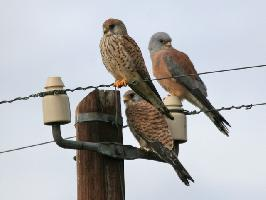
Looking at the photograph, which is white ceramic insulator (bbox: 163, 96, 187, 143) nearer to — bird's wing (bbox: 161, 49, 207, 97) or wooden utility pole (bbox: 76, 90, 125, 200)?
wooden utility pole (bbox: 76, 90, 125, 200)

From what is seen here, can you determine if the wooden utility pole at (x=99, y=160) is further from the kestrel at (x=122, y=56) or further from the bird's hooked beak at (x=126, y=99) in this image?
the bird's hooked beak at (x=126, y=99)

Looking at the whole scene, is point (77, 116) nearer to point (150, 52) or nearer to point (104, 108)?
point (104, 108)

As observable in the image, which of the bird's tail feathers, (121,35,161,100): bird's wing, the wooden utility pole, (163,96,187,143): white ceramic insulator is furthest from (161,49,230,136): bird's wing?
the wooden utility pole

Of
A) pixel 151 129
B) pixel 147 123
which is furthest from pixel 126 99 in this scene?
pixel 151 129

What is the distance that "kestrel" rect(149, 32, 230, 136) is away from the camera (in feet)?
36.2

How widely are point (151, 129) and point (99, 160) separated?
1.93 meters

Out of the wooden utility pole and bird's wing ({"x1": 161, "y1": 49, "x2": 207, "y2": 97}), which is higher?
bird's wing ({"x1": 161, "y1": 49, "x2": 207, "y2": 97})

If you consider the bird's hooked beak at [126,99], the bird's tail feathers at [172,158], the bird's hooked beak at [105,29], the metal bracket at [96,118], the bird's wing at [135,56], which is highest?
the bird's hooked beak at [105,29]

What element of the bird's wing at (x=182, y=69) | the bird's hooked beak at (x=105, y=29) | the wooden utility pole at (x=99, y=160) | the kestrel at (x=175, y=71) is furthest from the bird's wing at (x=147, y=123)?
the bird's wing at (x=182, y=69)

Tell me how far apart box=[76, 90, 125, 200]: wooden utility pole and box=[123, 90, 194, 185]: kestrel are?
730 millimetres

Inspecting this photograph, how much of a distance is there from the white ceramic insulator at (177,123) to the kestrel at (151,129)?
138 mm

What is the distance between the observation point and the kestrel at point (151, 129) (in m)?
6.80

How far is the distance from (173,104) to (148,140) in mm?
709

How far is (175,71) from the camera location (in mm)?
11211
